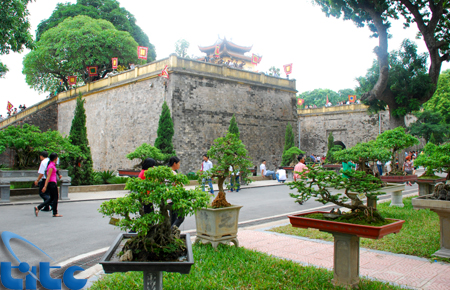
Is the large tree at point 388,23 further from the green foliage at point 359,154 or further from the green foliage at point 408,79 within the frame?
the green foliage at point 359,154

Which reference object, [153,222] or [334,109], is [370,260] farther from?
[334,109]

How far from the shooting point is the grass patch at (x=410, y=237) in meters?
5.31

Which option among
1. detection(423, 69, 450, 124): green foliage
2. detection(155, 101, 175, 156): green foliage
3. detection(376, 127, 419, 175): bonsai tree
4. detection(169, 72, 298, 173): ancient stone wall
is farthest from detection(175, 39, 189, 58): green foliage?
detection(376, 127, 419, 175): bonsai tree

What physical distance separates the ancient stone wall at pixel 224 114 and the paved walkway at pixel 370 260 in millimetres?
15318

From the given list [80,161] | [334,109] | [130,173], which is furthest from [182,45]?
[80,161]

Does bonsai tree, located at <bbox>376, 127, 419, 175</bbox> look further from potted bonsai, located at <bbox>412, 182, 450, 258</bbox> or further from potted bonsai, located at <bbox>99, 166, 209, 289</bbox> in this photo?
potted bonsai, located at <bbox>99, 166, 209, 289</bbox>

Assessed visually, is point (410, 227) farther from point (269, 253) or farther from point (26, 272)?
point (26, 272)

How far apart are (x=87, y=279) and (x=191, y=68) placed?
739 inches

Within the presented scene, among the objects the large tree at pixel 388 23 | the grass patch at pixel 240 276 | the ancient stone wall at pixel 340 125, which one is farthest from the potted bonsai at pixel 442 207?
the ancient stone wall at pixel 340 125

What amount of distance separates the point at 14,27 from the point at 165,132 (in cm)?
960

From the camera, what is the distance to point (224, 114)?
23500 millimetres

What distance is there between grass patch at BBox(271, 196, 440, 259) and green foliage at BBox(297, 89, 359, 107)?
53.5 m

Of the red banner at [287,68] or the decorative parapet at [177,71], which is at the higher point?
the red banner at [287,68]

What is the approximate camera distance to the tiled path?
4.07 m
